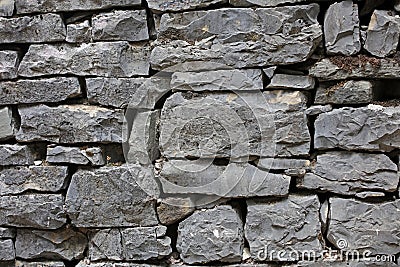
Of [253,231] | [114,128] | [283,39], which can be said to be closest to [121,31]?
[114,128]

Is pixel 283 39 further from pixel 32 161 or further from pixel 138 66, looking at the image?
pixel 32 161

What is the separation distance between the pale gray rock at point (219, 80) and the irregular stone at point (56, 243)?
0.80 m

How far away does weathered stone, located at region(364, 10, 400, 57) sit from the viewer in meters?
1.75

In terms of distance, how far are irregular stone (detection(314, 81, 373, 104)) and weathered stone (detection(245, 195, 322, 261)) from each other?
0.40m

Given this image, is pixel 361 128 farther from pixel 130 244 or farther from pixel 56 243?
pixel 56 243

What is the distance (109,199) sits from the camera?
1.96 metres

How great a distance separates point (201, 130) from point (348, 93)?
1.92 ft

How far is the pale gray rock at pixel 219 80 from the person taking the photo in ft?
5.98

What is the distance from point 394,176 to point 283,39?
68cm

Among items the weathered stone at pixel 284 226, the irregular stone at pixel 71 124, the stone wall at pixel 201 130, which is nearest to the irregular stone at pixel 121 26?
the stone wall at pixel 201 130

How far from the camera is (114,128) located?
6.31ft

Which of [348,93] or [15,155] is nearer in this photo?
[348,93]

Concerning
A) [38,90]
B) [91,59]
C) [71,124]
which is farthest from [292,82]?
[38,90]

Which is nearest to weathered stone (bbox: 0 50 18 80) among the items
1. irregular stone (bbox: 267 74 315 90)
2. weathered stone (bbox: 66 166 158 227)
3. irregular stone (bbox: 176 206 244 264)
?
weathered stone (bbox: 66 166 158 227)
